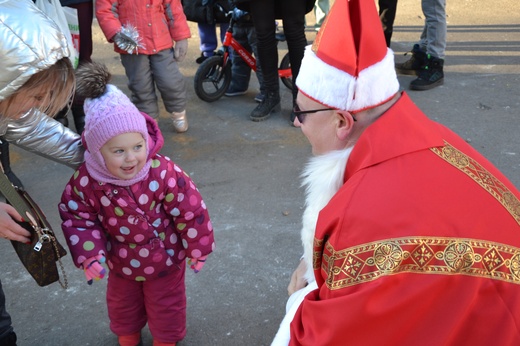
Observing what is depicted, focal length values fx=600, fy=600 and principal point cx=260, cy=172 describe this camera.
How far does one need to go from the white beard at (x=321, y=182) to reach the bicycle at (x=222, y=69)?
3.55 m

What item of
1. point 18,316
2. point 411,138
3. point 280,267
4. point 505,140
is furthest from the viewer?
point 505,140

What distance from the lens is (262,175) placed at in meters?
4.30

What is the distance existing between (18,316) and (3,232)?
3.69 feet

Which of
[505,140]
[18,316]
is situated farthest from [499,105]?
[18,316]

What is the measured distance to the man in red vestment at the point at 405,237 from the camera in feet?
5.22

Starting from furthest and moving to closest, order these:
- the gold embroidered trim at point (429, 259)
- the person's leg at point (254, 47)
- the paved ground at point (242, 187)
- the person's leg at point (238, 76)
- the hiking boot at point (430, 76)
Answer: the hiking boot at point (430, 76), the person's leg at point (238, 76), the person's leg at point (254, 47), the paved ground at point (242, 187), the gold embroidered trim at point (429, 259)

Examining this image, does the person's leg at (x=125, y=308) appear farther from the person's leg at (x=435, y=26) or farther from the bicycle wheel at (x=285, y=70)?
the person's leg at (x=435, y=26)

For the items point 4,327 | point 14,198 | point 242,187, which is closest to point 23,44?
point 14,198

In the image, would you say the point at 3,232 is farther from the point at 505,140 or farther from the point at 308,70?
the point at 505,140

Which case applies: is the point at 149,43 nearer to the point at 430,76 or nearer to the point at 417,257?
the point at 430,76

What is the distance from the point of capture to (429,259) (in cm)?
159

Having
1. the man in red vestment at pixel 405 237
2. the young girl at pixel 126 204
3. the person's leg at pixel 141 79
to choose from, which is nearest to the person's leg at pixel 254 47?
the person's leg at pixel 141 79

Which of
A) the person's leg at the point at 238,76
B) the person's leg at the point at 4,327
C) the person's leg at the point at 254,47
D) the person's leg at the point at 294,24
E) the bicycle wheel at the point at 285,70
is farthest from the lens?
the person's leg at the point at 238,76

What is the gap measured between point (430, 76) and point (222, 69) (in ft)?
6.64
